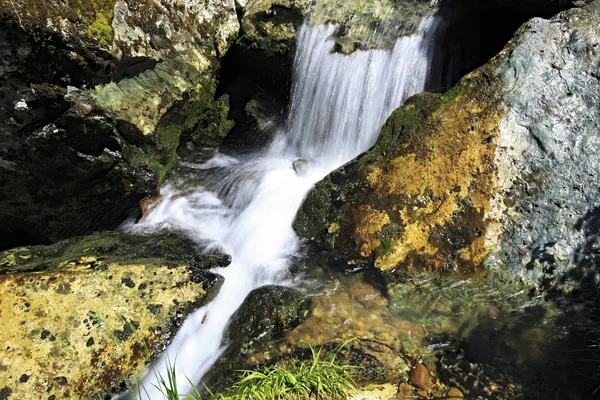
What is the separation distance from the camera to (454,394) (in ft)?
10.6

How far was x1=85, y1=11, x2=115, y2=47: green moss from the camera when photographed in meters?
5.50

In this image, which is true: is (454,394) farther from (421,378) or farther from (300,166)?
(300,166)

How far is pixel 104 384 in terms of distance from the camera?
4.18 meters

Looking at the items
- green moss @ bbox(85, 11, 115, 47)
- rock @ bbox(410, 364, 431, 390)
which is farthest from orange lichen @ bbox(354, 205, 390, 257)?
green moss @ bbox(85, 11, 115, 47)

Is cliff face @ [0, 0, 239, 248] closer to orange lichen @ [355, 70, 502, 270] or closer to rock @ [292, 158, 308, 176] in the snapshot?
rock @ [292, 158, 308, 176]

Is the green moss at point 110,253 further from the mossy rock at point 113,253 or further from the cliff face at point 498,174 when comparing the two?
the cliff face at point 498,174

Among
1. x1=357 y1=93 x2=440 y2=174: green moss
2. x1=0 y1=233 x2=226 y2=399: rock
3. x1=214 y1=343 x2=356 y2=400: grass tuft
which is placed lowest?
x1=0 y1=233 x2=226 y2=399: rock

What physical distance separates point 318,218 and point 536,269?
2479mm

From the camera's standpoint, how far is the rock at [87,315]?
407 cm

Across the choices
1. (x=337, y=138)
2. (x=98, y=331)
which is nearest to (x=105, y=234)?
(x=98, y=331)

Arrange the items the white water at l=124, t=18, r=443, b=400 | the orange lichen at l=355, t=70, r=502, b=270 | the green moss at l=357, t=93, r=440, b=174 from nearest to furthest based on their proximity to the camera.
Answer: the orange lichen at l=355, t=70, r=502, b=270 < the green moss at l=357, t=93, r=440, b=174 < the white water at l=124, t=18, r=443, b=400

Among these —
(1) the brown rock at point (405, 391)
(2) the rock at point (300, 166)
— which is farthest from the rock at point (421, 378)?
(2) the rock at point (300, 166)

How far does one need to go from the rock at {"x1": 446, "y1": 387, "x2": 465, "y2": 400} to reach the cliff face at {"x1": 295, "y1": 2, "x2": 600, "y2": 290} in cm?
144

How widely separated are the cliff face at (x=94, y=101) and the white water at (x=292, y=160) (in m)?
0.84
